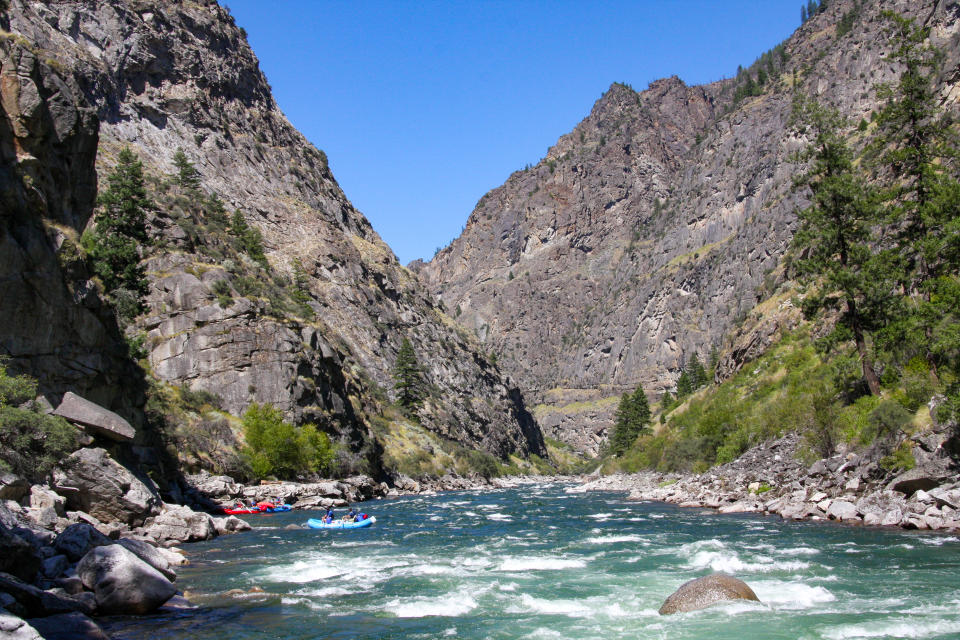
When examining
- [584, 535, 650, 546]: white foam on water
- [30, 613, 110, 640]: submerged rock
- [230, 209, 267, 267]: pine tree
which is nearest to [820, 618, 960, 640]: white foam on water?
[584, 535, 650, 546]: white foam on water

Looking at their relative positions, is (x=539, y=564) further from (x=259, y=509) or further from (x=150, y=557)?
(x=259, y=509)

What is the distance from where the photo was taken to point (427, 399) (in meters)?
97.1

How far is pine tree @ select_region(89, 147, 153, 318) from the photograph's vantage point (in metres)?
48.2

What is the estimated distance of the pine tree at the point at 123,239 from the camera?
158 ft

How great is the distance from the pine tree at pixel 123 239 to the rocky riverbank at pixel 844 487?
43777mm

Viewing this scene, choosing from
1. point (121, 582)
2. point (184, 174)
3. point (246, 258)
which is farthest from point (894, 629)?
point (184, 174)

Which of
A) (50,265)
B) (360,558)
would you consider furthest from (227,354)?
(360,558)

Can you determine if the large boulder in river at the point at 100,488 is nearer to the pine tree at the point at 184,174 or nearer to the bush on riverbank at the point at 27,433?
the bush on riverbank at the point at 27,433

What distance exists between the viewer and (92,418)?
24.8 metres

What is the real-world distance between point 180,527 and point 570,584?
16.2 m

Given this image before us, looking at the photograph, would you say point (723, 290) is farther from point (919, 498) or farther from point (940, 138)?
point (919, 498)

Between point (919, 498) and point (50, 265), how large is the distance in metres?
33.4

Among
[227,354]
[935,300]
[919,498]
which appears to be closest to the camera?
[919,498]

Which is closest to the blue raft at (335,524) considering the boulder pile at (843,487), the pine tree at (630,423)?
the boulder pile at (843,487)
